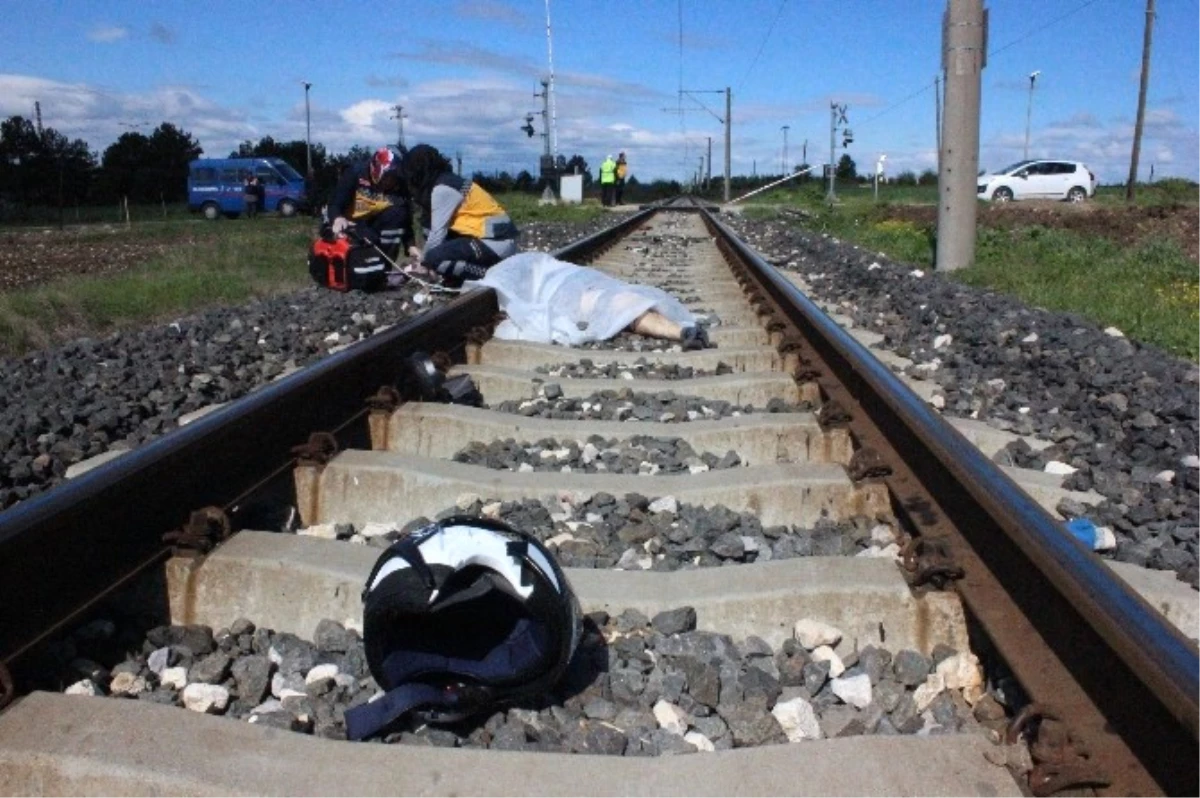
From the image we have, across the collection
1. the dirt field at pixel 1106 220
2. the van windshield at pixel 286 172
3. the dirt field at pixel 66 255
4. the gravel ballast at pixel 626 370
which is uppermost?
the van windshield at pixel 286 172

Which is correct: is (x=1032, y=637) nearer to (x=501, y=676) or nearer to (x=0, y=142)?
(x=501, y=676)

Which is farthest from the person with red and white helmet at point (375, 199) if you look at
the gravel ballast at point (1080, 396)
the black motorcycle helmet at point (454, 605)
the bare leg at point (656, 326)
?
the black motorcycle helmet at point (454, 605)

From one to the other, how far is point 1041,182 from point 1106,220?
19.8 m

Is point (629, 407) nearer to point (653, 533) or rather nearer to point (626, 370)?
point (626, 370)

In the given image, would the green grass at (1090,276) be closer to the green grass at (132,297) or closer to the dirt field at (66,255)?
the green grass at (132,297)

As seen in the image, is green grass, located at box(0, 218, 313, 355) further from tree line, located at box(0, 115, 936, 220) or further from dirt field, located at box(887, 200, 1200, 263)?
tree line, located at box(0, 115, 936, 220)

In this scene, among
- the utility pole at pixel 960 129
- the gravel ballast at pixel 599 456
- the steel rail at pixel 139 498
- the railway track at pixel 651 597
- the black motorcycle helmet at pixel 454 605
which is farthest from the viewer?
the utility pole at pixel 960 129

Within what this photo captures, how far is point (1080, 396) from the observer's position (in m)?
4.53

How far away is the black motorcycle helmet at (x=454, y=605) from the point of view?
1.97m

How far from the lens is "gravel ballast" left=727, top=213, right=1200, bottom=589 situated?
3.06m

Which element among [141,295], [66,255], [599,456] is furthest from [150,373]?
[66,255]

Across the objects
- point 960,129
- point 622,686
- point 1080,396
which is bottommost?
point 622,686

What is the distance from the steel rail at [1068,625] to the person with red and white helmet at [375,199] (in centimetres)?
622

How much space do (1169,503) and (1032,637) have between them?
1365 mm
